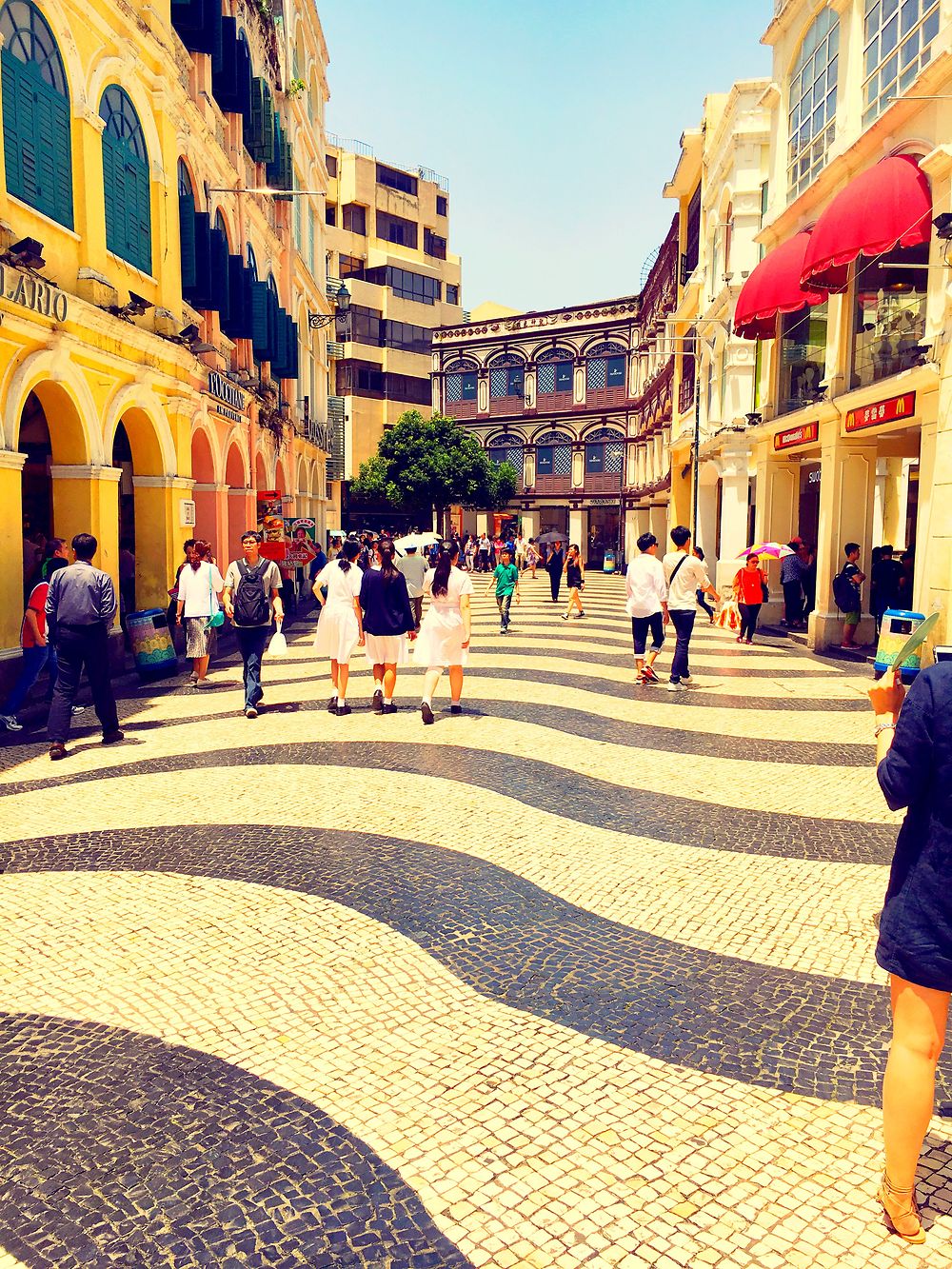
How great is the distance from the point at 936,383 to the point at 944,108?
130 inches

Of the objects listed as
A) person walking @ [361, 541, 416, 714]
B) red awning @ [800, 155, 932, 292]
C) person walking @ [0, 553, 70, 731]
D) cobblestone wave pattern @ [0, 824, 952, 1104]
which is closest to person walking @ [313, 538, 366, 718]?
person walking @ [361, 541, 416, 714]

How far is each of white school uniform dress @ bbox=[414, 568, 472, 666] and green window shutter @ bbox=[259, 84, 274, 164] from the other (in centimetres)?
1627

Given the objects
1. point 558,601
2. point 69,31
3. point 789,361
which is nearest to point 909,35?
point 789,361

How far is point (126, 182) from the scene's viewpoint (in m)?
13.4

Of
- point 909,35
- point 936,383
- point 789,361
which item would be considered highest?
point 909,35

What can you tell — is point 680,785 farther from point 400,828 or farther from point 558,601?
point 558,601

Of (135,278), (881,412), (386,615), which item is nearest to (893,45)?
(881,412)

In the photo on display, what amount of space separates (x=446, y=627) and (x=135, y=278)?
8216mm

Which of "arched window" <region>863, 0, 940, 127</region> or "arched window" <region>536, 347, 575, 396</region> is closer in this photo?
"arched window" <region>863, 0, 940, 127</region>

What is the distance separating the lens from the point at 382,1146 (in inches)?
119

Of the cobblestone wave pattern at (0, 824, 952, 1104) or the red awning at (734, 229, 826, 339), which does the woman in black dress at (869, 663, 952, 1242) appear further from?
the red awning at (734, 229, 826, 339)

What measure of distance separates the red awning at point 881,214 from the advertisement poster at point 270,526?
10.00 m

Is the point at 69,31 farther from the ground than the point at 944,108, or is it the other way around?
the point at 69,31

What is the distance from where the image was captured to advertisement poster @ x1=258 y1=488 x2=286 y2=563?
18047 mm
